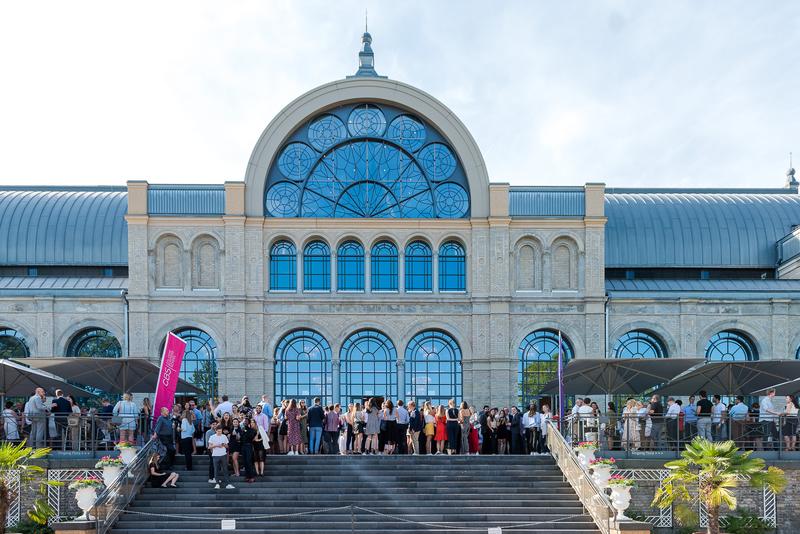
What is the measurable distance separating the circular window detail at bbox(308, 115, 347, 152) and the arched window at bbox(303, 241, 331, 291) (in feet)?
12.9

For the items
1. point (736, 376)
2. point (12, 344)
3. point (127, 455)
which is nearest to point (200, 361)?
point (12, 344)

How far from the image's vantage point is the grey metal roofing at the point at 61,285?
4128 centimetres

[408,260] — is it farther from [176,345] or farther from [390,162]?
[176,345]

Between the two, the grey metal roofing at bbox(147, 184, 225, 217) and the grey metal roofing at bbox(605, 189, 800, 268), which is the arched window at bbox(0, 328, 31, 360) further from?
the grey metal roofing at bbox(605, 189, 800, 268)

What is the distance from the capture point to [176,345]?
1121 inches

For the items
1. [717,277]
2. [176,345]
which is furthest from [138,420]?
[717,277]

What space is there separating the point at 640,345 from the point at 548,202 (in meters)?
6.90

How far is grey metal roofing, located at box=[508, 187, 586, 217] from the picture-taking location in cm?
4191

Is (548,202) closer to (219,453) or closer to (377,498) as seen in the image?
(377,498)

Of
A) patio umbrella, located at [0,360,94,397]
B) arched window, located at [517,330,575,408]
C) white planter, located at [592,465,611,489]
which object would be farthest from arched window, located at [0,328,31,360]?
white planter, located at [592,465,611,489]

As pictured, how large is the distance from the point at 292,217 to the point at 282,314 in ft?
12.5

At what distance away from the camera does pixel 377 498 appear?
25969mm

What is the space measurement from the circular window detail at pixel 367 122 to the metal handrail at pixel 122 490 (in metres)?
18.6

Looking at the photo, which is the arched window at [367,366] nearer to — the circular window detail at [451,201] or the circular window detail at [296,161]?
the circular window detail at [451,201]
